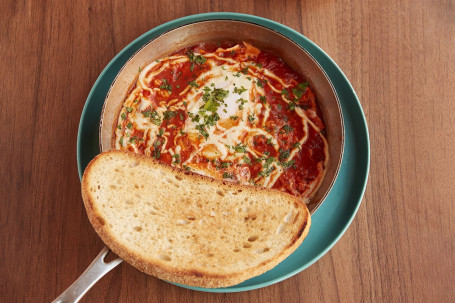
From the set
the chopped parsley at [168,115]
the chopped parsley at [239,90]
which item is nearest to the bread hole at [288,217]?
the chopped parsley at [239,90]

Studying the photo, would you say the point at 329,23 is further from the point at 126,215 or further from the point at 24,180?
the point at 24,180

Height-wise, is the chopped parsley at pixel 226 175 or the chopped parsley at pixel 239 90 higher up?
the chopped parsley at pixel 239 90

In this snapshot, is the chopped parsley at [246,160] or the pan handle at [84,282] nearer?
the pan handle at [84,282]

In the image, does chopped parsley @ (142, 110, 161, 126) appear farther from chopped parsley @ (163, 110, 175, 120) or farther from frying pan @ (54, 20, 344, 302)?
frying pan @ (54, 20, 344, 302)

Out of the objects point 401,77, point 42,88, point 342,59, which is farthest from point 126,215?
point 401,77

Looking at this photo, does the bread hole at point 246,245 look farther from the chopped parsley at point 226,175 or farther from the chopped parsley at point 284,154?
the chopped parsley at point 284,154
